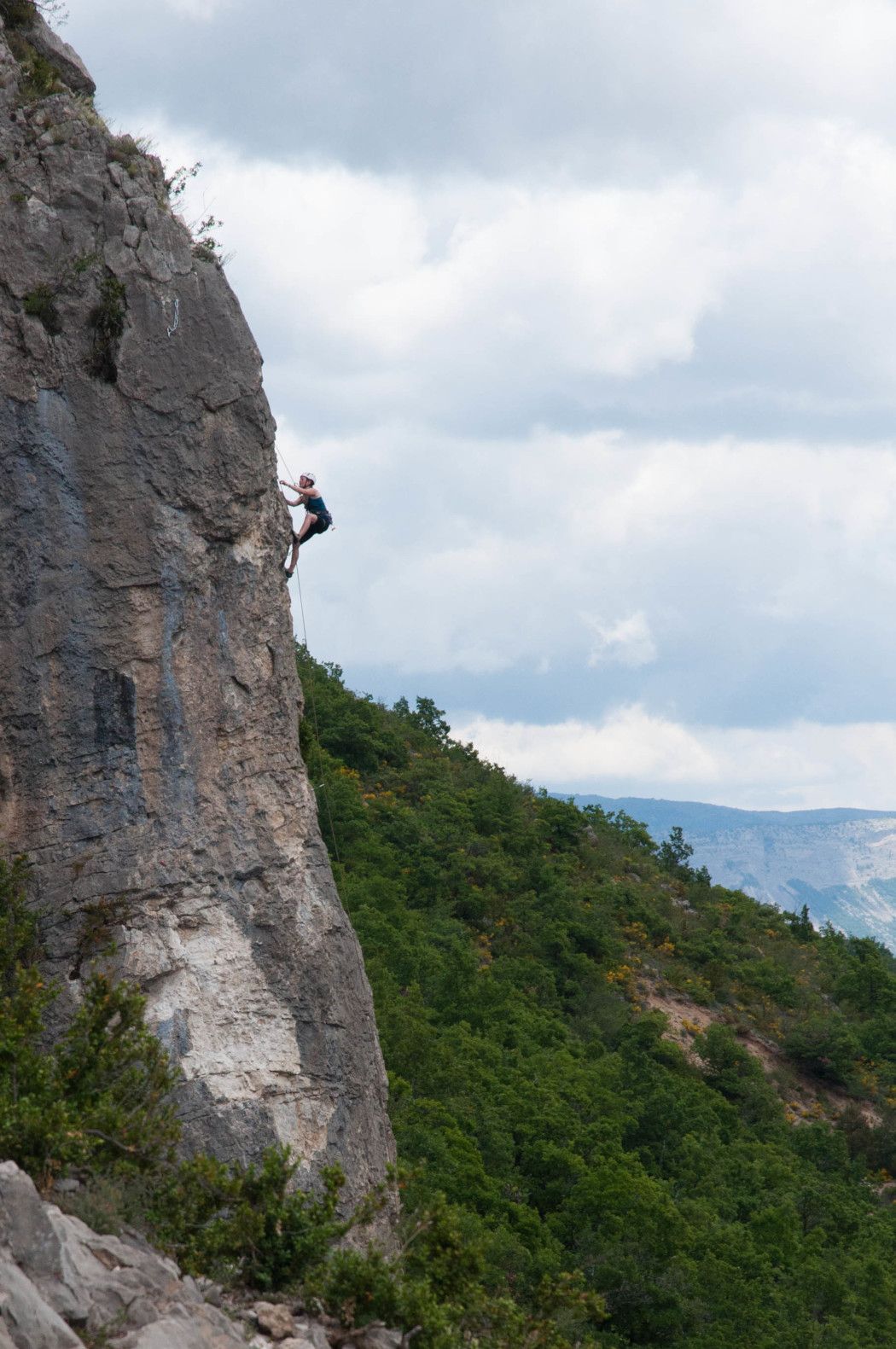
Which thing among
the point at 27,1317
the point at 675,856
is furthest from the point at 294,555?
the point at 675,856

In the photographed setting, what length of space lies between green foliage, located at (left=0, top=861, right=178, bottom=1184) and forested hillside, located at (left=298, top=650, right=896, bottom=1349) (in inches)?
111

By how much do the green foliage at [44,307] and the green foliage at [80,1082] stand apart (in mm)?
5663

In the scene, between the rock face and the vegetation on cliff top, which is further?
the rock face

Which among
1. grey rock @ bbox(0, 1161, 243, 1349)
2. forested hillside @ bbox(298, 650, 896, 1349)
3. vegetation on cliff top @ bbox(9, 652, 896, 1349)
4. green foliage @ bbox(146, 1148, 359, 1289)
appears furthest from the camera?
forested hillside @ bbox(298, 650, 896, 1349)

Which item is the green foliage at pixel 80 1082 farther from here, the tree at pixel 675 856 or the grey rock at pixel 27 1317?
the tree at pixel 675 856

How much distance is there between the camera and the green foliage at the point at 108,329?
13.8 meters

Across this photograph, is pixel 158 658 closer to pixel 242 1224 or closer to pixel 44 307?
pixel 44 307

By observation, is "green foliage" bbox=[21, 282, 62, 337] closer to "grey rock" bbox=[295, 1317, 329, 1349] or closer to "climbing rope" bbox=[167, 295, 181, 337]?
"climbing rope" bbox=[167, 295, 181, 337]

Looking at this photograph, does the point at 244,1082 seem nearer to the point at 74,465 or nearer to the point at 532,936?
the point at 74,465

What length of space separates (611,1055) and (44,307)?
80.3 ft

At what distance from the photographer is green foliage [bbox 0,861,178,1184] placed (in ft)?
33.3

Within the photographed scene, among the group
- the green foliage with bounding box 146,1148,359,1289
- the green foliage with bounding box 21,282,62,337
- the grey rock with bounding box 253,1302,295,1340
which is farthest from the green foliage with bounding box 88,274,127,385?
the grey rock with bounding box 253,1302,295,1340

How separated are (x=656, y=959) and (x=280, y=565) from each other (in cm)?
2911

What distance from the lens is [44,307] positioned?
536 inches
